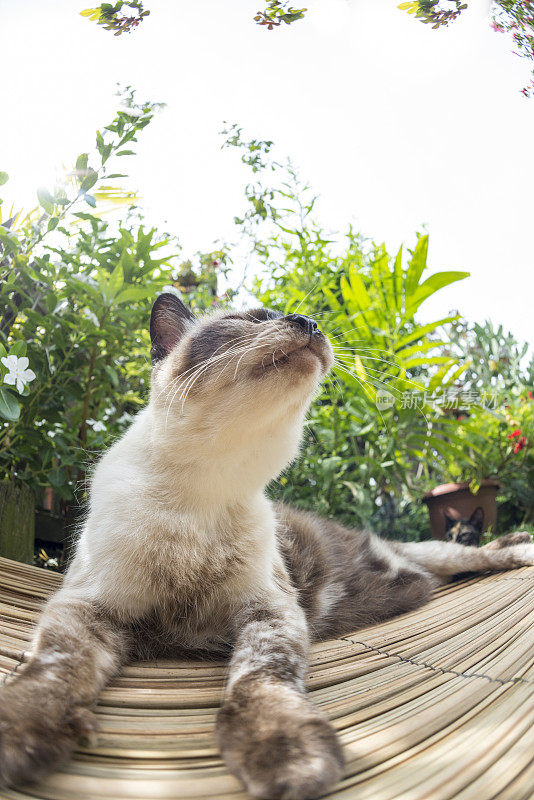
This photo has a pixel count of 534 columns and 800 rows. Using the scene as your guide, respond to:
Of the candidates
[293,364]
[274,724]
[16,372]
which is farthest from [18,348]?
[274,724]

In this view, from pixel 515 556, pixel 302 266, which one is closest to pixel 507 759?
pixel 515 556

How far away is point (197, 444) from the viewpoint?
1340 millimetres

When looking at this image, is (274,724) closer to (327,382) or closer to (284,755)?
(284,755)

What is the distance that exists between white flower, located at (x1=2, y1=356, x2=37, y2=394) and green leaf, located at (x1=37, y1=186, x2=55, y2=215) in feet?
1.80

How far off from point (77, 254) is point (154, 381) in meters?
1.00

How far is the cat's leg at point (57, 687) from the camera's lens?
2.43 feet

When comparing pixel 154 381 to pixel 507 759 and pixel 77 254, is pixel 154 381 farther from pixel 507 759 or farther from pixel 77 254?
pixel 507 759

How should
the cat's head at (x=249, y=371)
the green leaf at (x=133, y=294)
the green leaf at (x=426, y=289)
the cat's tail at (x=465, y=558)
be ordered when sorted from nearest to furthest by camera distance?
the cat's head at (x=249, y=371) → the green leaf at (x=133, y=294) → the cat's tail at (x=465, y=558) → the green leaf at (x=426, y=289)

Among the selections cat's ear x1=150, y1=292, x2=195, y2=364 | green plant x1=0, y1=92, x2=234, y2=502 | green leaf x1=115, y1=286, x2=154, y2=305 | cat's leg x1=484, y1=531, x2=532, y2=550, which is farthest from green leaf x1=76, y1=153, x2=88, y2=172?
cat's leg x1=484, y1=531, x2=532, y2=550

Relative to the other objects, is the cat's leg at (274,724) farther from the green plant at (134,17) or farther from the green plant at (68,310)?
the green plant at (134,17)

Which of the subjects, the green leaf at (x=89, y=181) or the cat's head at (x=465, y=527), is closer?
the green leaf at (x=89, y=181)

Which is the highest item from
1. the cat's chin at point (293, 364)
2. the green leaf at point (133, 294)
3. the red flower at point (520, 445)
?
the green leaf at point (133, 294)

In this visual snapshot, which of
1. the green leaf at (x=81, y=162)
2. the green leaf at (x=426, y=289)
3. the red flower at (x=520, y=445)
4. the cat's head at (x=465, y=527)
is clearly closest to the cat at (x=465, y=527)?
the cat's head at (x=465, y=527)

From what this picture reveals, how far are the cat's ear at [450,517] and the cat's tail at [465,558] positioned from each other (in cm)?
91
